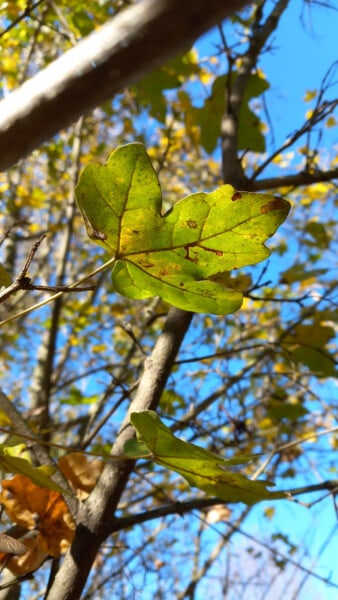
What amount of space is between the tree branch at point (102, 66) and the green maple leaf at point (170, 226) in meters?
0.22

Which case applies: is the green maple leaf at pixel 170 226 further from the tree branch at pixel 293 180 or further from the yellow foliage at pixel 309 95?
the yellow foliage at pixel 309 95

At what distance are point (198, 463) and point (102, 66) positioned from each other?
458mm

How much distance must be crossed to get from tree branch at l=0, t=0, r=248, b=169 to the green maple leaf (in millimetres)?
223

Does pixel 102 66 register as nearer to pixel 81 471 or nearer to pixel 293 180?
pixel 81 471

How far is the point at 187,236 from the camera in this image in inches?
19.0

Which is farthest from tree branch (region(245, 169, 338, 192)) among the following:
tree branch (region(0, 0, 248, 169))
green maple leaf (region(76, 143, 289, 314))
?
tree branch (region(0, 0, 248, 169))

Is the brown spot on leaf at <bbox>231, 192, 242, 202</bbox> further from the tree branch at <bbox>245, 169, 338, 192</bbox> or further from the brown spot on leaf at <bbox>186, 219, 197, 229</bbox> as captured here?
the tree branch at <bbox>245, 169, 338, 192</bbox>

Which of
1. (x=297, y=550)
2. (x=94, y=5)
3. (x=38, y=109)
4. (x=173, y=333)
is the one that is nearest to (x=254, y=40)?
(x=173, y=333)

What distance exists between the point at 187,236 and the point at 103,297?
264 cm

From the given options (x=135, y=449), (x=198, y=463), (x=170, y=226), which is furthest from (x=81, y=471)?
(x=170, y=226)

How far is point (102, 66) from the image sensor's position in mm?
193

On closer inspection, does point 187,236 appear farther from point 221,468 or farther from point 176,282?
point 221,468

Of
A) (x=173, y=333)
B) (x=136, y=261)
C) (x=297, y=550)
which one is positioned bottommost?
(x=136, y=261)

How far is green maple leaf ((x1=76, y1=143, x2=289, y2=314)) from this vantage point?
44 centimetres
